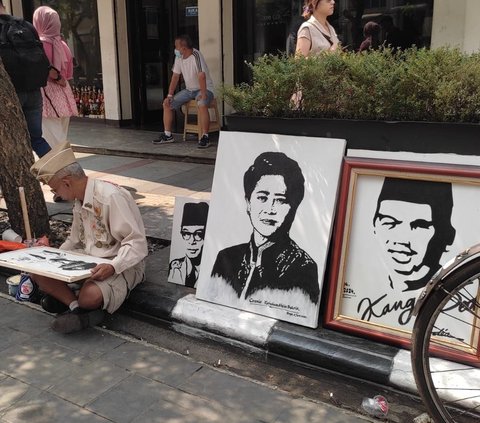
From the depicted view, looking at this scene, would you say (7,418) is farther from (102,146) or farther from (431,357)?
(102,146)

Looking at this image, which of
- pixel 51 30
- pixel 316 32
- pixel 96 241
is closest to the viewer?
pixel 96 241

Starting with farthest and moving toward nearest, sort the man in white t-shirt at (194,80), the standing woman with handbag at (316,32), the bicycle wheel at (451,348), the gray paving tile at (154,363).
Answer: the man in white t-shirt at (194,80), the standing woman with handbag at (316,32), the gray paving tile at (154,363), the bicycle wheel at (451,348)

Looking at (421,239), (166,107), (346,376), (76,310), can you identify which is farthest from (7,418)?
(166,107)

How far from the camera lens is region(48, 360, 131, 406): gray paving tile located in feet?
8.94

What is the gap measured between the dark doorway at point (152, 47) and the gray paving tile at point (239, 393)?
7.69m

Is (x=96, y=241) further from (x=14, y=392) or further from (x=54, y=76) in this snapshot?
(x=54, y=76)

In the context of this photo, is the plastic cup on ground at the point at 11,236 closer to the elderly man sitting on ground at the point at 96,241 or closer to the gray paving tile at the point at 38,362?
the elderly man sitting on ground at the point at 96,241

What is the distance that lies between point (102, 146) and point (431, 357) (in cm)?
724

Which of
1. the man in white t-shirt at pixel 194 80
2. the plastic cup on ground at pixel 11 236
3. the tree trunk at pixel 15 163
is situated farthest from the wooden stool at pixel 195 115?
the plastic cup on ground at pixel 11 236

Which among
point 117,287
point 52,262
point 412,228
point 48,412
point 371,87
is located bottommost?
point 48,412

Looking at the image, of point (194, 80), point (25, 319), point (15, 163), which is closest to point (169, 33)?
point (194, 80)

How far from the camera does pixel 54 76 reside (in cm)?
590

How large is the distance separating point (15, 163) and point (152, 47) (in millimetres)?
6688

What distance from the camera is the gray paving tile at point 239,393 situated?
2578 mm
